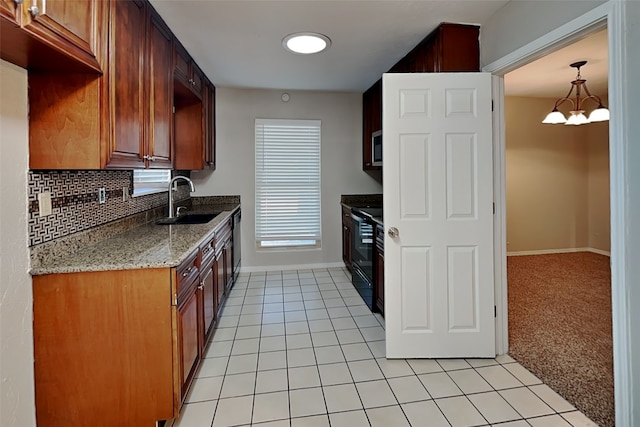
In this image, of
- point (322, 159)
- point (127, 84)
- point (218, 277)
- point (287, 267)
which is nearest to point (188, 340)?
point (218, 277)

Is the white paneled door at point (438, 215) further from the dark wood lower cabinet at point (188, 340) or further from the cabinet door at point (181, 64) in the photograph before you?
the cabinet door at point (181, 64)

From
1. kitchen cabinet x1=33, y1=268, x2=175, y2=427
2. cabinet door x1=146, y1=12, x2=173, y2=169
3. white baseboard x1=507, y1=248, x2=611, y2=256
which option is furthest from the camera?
white baseboard x1=507, y1=248, x2=611, y2=256

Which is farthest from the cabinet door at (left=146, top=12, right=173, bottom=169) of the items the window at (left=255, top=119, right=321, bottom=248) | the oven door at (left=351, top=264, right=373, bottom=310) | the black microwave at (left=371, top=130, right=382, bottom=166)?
the black microwave at (left=371, top=130, right=382, bottom=166)

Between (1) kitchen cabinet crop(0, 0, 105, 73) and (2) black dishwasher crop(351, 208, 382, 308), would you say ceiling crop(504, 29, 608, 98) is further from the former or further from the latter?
(1) kitchen cabinet crop(0, 0, 105, 73)

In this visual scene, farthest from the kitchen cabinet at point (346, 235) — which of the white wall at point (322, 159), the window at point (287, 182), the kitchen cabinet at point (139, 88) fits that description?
the kitchen cabinet at point (139, 88)

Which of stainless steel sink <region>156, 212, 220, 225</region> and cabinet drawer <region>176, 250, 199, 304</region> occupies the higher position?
stainless steel sink <region>156, 212, 220, 225</region>

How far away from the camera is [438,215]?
7.30ft

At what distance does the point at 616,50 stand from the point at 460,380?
1910mm

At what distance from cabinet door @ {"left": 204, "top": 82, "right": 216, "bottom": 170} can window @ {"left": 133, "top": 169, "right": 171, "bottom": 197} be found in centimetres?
55

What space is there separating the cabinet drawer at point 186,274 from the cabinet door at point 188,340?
0.07 meters

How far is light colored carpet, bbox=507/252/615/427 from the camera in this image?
A: 6.29 feet

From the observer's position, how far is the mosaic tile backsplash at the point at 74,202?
5.02 feet

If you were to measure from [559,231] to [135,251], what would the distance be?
6.00 metres

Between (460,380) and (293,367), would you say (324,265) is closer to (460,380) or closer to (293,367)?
(293,367)
